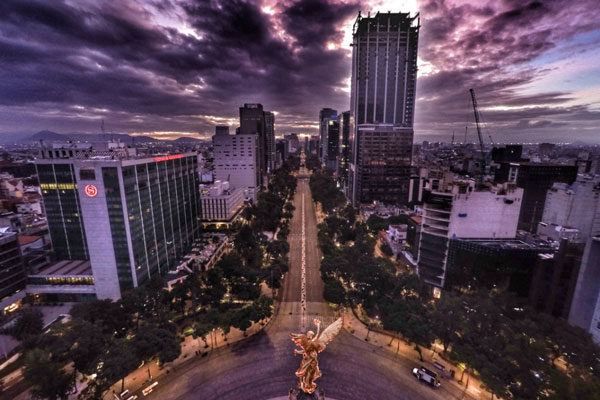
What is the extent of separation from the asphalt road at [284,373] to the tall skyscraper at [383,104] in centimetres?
8813

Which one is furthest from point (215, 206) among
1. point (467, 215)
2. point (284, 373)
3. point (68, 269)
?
point (467, 215)

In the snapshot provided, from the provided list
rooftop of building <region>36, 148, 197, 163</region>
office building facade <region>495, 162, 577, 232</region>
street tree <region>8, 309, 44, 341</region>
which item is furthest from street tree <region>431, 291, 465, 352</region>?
office building facade <region>495, 162, 577, 232</region>

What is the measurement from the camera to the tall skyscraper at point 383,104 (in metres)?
122

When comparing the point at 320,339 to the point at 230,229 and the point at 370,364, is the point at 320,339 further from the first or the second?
the point at 230,229

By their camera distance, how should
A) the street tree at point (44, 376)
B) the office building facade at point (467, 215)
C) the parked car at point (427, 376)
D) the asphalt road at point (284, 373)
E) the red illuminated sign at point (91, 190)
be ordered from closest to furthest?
the street tree at point (44, 376)
the asphalt road at point (284, 373)
the parked car at point (427, 376)
the red illuminated sign at point (91, 190)
the office building facade at point (467, 215)

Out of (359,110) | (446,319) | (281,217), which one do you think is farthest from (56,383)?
(359,110)

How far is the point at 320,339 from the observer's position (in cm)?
2309

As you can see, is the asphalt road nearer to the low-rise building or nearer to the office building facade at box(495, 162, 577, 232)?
the low-rise building

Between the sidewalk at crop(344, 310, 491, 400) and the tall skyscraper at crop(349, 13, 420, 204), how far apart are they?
8416 cm

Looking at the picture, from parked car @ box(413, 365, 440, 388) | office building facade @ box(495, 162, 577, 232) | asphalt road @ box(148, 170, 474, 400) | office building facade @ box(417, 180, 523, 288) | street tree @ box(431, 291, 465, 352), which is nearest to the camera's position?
asphalt road @ box(148, 170, 474, 400)

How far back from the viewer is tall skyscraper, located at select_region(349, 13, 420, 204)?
4788 inches

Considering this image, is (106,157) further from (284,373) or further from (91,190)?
(284,373)

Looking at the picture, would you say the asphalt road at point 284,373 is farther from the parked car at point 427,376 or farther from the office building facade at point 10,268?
the office building facade at point 10,268

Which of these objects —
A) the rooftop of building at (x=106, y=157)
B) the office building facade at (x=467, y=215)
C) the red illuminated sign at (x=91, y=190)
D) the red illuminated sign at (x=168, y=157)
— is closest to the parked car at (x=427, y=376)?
the office building facade at (x=467, y=215)
